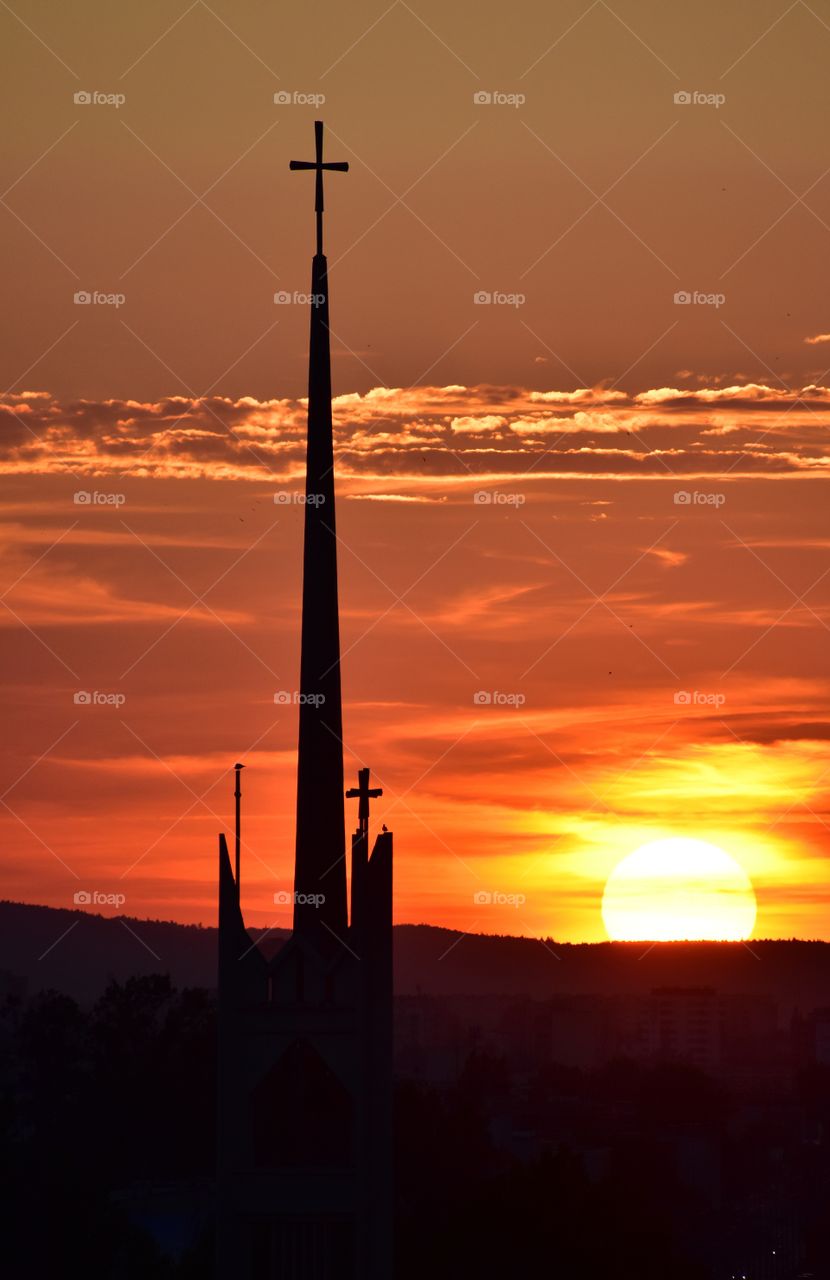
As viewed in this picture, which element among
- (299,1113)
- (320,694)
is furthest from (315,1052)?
(320,694)

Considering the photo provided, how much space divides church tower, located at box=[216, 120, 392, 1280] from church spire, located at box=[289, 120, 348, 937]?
0.07 feet

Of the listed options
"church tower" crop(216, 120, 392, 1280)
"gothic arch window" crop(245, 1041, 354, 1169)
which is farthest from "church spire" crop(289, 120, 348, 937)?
"gothic arch window" crop(245, 1041, 354, 1169)

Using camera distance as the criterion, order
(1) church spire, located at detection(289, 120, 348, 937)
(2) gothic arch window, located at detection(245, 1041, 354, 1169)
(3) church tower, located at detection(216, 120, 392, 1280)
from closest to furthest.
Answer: (3) church tower, located at detection(216, 120, 392, 1280), (2) gothic arch window, located at detection(245, 1041, 354, 1169), (1) church spire, located at detection(289, 120, 348, 937)

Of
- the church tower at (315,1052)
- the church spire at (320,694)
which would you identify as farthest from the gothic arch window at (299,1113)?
the church spire at (320,694)

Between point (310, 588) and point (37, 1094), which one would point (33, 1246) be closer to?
point (310, 588)

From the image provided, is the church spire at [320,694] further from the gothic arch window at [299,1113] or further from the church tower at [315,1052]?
the gothic arch window at [299,1113]

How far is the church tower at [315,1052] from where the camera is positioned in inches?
1208

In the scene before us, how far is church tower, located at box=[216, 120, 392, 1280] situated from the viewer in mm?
30688

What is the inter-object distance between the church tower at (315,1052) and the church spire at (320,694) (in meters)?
0.02

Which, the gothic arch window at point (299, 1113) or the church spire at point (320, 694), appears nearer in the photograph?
the gothic arch window at point (299, 1113)

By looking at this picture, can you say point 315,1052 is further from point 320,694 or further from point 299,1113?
point 320,694

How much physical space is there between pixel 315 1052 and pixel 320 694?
464 cm

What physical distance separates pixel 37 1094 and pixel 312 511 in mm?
93106

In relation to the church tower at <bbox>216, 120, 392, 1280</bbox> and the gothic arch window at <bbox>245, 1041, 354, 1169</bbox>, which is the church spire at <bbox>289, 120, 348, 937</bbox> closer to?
the church tower at <bbox>216, 120, 392, 1280</bbox>
